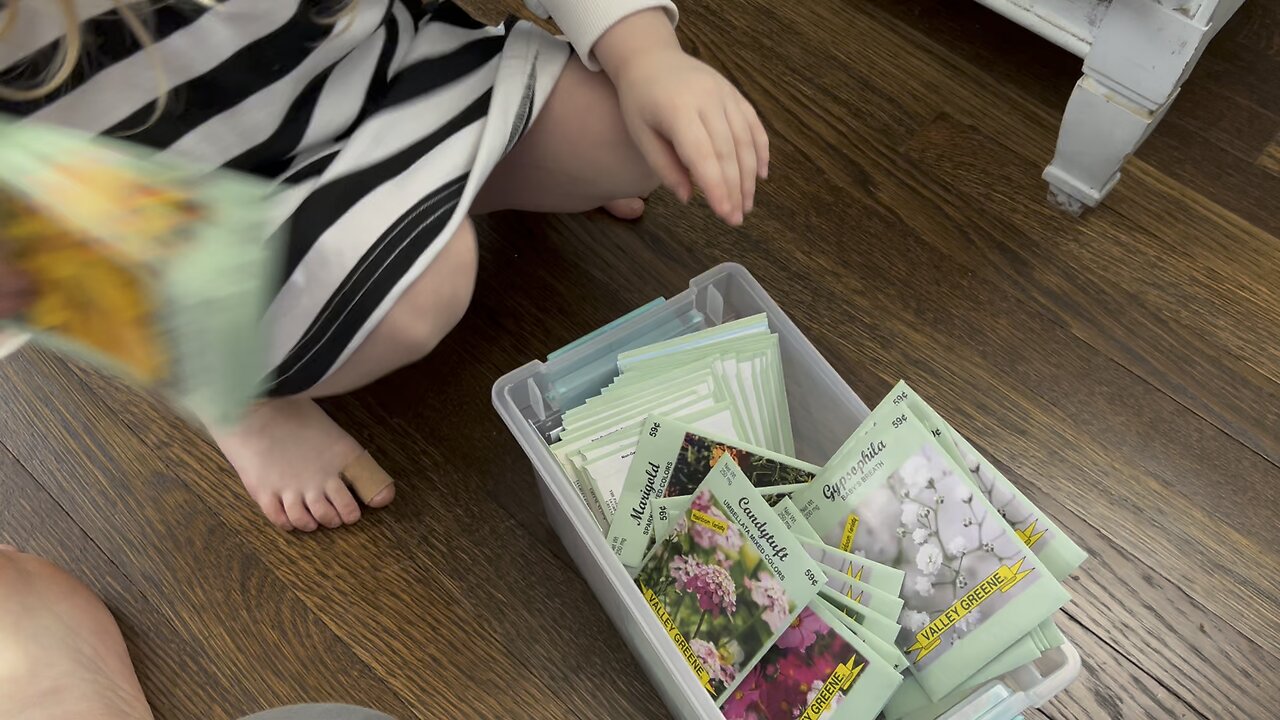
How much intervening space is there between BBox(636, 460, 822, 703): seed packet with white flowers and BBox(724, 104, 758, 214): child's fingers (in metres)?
0.20

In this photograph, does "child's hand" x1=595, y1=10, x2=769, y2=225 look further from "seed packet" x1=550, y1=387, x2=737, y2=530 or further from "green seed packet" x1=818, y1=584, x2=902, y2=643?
"green seed packet" x1=818, y1=584, x2=902, y2=643

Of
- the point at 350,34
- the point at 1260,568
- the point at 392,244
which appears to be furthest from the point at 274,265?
the point at 1260,568

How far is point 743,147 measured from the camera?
0.67m

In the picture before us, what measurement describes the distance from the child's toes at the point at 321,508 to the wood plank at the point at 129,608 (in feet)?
0.44

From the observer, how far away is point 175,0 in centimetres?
61

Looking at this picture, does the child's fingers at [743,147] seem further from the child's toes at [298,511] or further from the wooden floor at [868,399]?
the child's toes at [298,511]

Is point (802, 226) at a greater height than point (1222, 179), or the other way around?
point (1222, 179)

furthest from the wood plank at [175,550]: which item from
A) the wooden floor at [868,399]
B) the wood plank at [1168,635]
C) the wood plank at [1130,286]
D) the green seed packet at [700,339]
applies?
the wood plank at [1130,286]

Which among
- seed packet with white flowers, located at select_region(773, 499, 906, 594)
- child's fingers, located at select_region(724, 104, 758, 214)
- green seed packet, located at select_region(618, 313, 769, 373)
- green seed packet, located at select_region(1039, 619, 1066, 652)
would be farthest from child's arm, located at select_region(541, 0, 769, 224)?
green seed packet, located at select_region(1039, 619, 1066, 652)

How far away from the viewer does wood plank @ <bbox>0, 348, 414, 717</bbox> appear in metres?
0.79

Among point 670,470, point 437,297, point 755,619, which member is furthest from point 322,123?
point 755,619

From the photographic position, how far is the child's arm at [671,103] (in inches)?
25.9

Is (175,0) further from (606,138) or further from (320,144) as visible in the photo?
(606,138)

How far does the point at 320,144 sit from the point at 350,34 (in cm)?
8
